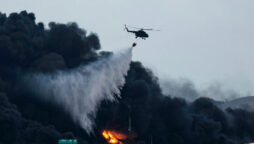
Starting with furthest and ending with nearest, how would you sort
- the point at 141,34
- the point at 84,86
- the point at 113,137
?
1. the point at 84,86
2. the point at 141,34
3. the point at 113,137

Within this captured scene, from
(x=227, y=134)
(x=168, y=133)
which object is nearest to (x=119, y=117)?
(x=168, y=133)

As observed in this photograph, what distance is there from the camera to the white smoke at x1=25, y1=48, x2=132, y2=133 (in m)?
131

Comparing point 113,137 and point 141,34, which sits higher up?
point 141,34

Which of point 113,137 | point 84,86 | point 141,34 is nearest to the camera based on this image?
point 113,137

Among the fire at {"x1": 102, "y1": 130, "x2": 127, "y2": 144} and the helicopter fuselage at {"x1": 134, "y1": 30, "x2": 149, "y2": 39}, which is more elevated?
the helicopter fuselage at {"x1": 134, "y1": 30, "x2": 149, "y2": 39}

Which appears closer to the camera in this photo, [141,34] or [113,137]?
[113,137]

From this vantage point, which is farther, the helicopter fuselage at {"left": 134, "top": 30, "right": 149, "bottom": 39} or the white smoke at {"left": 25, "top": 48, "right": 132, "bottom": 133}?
the white smoke at {"left": 25, "top": 48, "right": 132, "bottom": 133}

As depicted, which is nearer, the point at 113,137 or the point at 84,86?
the point at 113,137

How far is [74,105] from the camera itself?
5669 inches

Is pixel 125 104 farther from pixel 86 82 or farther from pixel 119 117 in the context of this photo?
pixel 86 82

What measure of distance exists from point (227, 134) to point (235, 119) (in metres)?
6.88

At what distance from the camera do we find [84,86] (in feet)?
454

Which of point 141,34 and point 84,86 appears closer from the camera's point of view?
point 141,34

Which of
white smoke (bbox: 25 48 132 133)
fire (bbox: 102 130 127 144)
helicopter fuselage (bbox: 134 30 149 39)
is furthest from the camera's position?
white smoke (bbox: 25 48 132 133)
